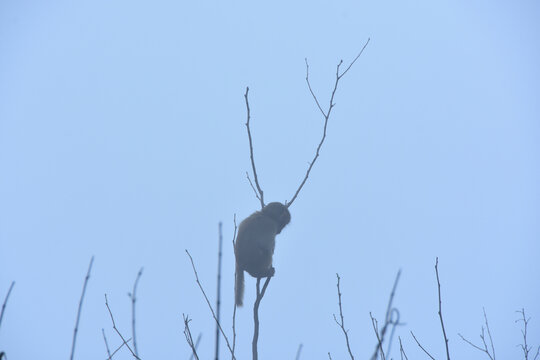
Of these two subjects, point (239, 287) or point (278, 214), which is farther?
point (278, 214)

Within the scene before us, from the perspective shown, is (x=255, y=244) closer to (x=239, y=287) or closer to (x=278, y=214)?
(x=239, y=287)

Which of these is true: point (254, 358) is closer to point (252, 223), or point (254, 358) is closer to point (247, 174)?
point (247, 174)

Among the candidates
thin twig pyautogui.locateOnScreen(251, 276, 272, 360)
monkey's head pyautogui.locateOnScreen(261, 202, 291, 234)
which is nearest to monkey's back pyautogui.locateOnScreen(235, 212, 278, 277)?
monkey's head pyautogui.locateOnScreen(261, 202, 291, 234)

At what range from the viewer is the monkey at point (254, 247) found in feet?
25.0

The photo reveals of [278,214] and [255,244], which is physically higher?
[278,214]

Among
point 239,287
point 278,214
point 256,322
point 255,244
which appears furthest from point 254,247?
point 256,322

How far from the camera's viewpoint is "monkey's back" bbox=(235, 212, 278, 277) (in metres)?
7.69

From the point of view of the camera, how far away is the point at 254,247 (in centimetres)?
776

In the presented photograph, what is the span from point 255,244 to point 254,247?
0.05m

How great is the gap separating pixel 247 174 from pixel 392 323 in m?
3.45

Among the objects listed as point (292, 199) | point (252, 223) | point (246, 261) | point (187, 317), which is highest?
point (252, 223)

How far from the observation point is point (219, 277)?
6.36 feet

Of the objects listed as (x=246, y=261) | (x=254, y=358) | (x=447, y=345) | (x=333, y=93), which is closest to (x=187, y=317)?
(x=254, y=358)

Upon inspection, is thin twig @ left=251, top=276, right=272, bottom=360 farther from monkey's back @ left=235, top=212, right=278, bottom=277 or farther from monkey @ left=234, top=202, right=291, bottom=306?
monkey's back @ left=235, top=212, right=278, bottom=277
